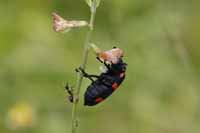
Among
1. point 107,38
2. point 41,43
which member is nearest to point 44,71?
point 41,43

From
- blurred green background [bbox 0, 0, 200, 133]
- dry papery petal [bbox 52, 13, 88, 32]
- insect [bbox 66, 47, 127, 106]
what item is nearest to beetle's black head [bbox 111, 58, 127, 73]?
insect [bbox 66, 47, 127, 106]

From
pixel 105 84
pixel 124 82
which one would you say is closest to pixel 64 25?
pixel 105 84

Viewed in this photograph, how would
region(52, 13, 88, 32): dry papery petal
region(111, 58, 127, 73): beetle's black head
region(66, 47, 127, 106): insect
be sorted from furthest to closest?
1. region(111, 58, 127, 73): beetle's black head
2. region(66, 47, 127, 106): insect
3. region(52, 13, 88, 32): dry papery petal

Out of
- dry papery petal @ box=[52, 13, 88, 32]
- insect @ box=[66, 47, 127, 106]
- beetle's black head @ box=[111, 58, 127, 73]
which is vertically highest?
dry papery petal @ box=[52, 13, 88, 32]

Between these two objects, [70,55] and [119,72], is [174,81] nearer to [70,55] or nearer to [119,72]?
[70,55]

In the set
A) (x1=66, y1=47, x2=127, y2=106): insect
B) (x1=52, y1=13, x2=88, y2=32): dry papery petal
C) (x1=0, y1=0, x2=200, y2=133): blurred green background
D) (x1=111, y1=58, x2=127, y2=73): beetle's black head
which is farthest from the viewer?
(x1=0, y1=0, x2=200, y2=133): blurred green background

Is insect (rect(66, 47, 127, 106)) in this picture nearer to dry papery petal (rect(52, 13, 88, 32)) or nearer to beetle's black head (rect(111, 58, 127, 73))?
beetle's black head (rect(111, 58, 127, 73))

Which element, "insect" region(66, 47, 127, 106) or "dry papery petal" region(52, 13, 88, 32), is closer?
"dry papery petal" region(52, 13, 88, 32)
